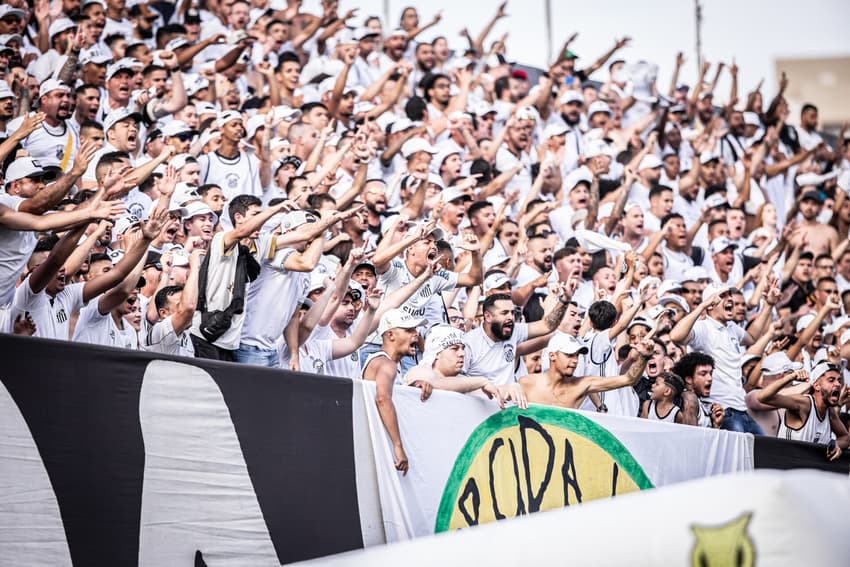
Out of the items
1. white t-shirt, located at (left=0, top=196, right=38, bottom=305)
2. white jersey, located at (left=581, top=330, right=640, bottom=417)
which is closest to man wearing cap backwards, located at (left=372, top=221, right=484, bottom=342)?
white jersey, located at (left=581, top=330, right=640, bottom=417)

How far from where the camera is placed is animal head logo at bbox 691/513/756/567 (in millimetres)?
3104

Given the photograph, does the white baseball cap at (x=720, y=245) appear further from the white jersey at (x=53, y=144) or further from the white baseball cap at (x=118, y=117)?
the white jersey at (x=53, y=144)

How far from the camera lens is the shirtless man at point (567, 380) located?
27.6 feet

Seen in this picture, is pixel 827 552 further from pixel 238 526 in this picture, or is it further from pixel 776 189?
pixel 776 189

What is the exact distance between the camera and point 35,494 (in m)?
5.42

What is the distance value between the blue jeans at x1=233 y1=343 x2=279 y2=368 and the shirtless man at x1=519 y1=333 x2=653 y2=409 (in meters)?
1.81

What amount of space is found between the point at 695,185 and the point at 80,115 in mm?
7322

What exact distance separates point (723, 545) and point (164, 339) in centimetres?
458

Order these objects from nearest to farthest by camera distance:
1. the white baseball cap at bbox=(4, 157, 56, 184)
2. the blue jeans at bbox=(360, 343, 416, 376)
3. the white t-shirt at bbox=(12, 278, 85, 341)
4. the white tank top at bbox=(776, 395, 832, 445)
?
the white t-shirt at bbox=(12, 278, 85, 341) < the white baseball cap at bbox=(4, 157, 56, 184) < the blue jeans at bbox=(360, 343, 416, 376) < the white tank top at bbox=(776, 395, 832, 445)

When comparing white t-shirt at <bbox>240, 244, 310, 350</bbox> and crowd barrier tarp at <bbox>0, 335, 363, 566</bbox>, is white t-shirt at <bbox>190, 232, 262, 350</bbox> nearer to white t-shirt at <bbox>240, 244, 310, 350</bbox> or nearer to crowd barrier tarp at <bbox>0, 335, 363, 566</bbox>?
white t-shirt at <bbox>240, 244, 310, 350</bbox>

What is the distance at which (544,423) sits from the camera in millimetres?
7305

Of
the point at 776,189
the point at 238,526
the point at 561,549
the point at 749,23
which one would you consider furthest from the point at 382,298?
the point at 749,23

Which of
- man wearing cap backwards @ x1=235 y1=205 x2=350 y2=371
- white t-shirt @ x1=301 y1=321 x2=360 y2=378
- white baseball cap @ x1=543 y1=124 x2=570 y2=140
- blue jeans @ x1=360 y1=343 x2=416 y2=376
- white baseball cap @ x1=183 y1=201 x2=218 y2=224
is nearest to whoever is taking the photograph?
man wearing cap backwards @ x1=235 y1=205 x2=350 y2=371

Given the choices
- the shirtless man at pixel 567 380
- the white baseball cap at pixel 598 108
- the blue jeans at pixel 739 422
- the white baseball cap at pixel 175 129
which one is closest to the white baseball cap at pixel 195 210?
the white baseball cap at pixel 175 129
